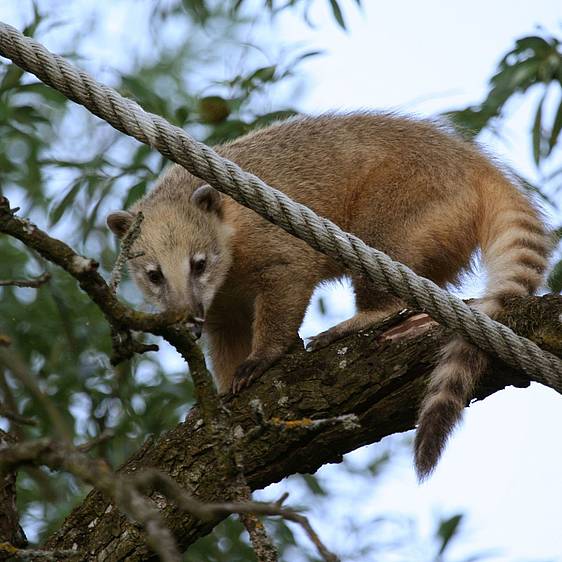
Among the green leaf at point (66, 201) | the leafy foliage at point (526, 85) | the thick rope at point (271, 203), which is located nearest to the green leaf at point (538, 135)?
the leafy foliage at point (526, 85)

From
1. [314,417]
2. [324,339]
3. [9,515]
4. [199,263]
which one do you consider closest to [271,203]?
[314,417]

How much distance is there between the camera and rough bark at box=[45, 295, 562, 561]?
3.93 meters

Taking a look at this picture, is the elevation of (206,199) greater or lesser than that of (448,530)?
greater

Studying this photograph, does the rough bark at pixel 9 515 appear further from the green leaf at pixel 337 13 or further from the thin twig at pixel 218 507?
the green leaf at pixel 337 13

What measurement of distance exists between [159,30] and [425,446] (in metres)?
6.44

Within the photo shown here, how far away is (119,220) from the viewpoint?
5.59 m

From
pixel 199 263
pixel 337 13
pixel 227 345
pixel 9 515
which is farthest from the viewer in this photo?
pixel 337 13

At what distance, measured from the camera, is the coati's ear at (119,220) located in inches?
219

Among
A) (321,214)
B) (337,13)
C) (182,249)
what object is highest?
(337,13)

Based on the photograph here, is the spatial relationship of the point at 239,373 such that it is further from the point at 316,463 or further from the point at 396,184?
the point at 396,184

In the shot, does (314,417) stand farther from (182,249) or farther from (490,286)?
(182,249)

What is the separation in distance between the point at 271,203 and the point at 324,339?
4.43 feet

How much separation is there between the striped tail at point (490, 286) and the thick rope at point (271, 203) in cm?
25

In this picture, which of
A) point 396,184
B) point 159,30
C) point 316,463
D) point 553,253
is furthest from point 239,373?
point 159,30
